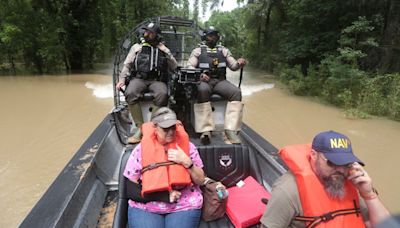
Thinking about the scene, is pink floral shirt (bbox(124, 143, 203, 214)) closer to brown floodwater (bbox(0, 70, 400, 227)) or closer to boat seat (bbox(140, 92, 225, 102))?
boat seat (bbox(140, 92, 225, 102))

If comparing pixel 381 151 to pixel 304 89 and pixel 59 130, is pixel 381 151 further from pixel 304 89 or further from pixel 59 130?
pixel 59 130

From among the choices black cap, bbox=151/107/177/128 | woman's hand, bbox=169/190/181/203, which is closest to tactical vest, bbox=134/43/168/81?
black cap, bbox=151/107/177/128

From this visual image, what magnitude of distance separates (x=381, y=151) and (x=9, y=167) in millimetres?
5826

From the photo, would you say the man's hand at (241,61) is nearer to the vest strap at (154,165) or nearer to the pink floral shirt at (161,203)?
the pink floral shirt at (161,203)

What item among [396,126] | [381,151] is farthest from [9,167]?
[396,126]

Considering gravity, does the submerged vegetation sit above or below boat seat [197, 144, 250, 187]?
above

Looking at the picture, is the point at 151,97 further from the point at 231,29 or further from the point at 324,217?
the point at 231,29

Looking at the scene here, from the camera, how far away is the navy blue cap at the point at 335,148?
1601 millimetres

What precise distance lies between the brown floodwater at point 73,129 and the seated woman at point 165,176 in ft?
6.93

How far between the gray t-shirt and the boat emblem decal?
1246mm

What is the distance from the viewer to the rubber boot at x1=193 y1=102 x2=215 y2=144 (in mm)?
3615

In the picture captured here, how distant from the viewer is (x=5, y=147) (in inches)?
217

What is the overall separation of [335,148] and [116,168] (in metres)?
2.24

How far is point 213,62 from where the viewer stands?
4.10 metres
